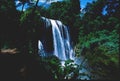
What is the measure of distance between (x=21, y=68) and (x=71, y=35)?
31873mm

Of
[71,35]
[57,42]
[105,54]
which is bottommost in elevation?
[105,54]

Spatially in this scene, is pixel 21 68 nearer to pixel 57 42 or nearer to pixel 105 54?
pixel 105 54

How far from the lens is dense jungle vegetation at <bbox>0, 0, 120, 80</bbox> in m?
8.22

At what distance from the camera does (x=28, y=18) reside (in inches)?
800

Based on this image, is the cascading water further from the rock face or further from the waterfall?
the rock face

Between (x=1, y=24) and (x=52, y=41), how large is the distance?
38.7 feet

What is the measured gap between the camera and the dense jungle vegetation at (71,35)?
8219mm

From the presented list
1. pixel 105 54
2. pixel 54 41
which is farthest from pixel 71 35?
pixel 105 54

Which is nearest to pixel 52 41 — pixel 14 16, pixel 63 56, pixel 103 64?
pixel 63 56

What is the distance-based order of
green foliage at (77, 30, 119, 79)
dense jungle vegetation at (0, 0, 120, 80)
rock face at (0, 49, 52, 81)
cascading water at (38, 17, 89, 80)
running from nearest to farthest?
rock face at (0, 49, 52, 81) → dense jungle vegetation at (0, 0, 120, 80) → green foliage at (77, 30, 119, 79) → cascading water at (38, 17, 89, 80)

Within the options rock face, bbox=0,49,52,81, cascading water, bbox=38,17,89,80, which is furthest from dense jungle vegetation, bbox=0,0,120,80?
cascading water, bbox=38,17,89,80

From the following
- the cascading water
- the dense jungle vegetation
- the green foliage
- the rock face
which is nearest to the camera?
the rock face

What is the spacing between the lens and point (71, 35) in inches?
1574

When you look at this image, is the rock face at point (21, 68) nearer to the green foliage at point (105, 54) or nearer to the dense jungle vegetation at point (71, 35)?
the dense jungle vegetation at point (71, 35)
